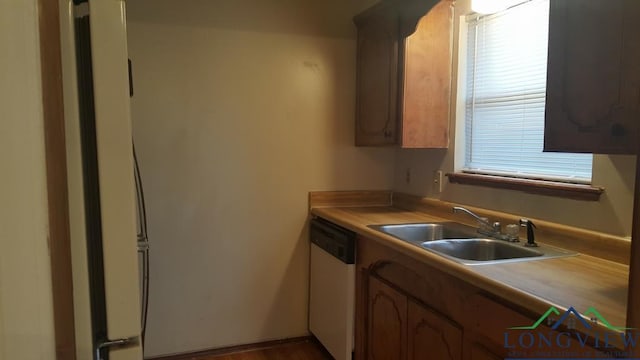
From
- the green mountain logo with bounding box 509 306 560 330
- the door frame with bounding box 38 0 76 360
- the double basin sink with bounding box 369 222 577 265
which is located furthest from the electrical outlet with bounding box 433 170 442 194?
the door frame with bounding box 38 0 76 360

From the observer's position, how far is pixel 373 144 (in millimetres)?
2967

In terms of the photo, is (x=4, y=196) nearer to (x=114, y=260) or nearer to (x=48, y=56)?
(x=48, y=56)

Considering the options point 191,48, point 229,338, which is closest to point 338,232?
point 229,338

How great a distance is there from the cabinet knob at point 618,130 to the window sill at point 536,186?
62 cm

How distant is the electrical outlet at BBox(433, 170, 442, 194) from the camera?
279cm

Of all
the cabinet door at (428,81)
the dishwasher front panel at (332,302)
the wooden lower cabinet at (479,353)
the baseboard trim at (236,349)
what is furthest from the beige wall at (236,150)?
the wooden lower cabinet at (479,353)

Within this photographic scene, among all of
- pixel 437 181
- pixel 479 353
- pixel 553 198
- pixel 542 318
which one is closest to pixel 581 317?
pixel 542 318

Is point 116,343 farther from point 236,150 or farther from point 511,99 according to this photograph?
point 236,150

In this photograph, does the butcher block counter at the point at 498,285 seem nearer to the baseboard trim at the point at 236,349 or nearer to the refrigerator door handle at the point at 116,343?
the baseboard trim at the point at 236,349

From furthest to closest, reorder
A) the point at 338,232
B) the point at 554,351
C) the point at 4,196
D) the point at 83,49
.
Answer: the point at 338,232 < the point at 554,351 < the point at 83,49 < the point at 4,196

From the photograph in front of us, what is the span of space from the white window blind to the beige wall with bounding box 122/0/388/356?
850mm

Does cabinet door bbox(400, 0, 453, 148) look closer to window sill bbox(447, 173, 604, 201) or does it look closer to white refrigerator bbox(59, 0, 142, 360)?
window sill bbox(447, 173, 604, 201)

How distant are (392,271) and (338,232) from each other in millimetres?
550

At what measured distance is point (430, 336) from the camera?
6.19 feet
